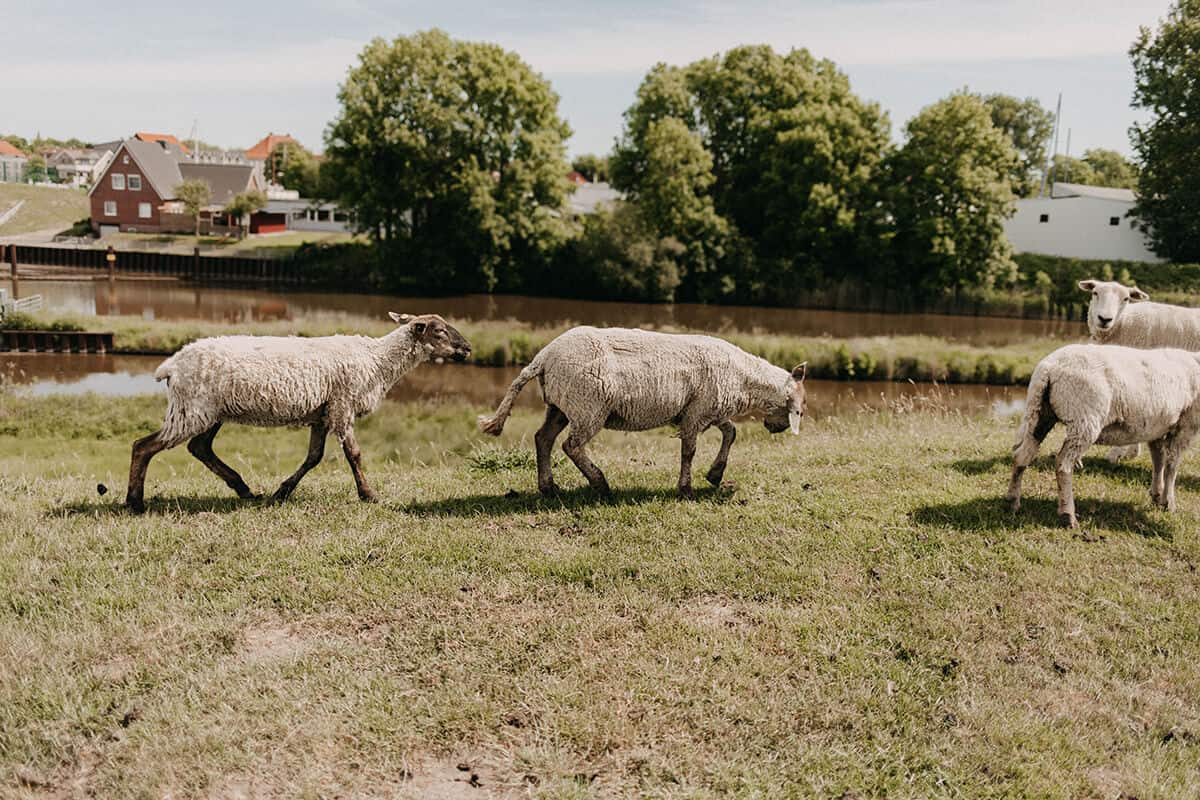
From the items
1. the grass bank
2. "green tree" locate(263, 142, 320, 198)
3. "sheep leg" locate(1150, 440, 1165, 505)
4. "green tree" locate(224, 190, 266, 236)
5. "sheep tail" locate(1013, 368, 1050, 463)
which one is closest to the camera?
"sheep tail" locate(1013, 368, 1050, 463)

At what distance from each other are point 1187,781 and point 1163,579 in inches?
121

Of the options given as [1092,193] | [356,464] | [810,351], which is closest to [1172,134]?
[1092,193]

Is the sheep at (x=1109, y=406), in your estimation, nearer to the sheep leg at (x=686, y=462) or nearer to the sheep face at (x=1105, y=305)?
the sheep face at (x=1105, y=305)

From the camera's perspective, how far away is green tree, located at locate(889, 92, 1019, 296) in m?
48.0

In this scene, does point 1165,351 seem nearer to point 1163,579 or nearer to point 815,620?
point 1163,579

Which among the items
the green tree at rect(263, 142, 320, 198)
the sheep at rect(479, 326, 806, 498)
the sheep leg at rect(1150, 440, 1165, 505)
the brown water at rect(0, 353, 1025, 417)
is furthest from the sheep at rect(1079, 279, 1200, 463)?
the green tree at rect(263, 142, 320, 198)

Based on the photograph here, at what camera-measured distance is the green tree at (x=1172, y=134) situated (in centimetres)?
5350

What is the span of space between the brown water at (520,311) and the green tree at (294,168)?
3724cm

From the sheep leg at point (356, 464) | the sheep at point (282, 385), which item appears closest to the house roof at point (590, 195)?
the sheep at point (282, 385)

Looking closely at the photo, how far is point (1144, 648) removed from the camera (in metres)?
A: 6.23

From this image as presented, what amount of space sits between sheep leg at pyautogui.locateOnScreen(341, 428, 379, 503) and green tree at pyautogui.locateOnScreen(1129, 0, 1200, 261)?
61.9m

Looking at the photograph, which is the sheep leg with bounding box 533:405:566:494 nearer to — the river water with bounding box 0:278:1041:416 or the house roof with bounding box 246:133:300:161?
the river water with bounding box 0:278:1041:416

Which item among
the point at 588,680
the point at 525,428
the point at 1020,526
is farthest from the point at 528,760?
the point at 525,428

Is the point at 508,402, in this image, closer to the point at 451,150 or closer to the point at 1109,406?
the point at 1109,406
